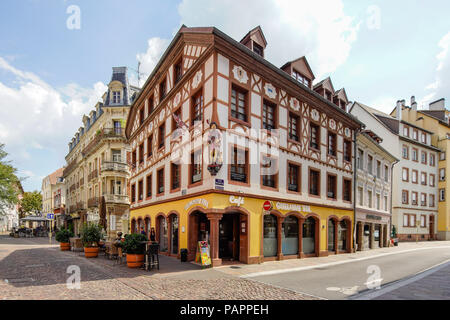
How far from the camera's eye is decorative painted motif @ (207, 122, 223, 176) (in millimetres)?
12484

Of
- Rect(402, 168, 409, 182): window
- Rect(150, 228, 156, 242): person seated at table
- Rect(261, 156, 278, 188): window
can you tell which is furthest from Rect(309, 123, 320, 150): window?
Rect(402, 168, 409, 182): window

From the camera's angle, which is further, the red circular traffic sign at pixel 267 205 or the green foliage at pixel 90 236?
the green foliage at pixel 90 236

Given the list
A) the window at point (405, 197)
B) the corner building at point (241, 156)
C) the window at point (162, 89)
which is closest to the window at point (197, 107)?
the corner building at point (241, 156)

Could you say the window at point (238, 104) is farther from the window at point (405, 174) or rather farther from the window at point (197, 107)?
the window at point (405, 174)

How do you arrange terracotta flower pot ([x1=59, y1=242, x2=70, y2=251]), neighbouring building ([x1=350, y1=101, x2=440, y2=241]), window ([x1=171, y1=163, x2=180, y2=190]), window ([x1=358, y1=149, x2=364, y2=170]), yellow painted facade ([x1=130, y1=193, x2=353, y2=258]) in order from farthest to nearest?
1. neighbouring building ([x1=350, y1=101, x2=440, y2=241])
2. window ([x1=358, y1=149, x2=364, y2=170])
3. terracotta flower pot ([x1=59, y1=242, x2=70, y2=251])
4. window ([x1=171, y1=163, x2=180, y2=190])
5. yellow painted facade ([x1=130, y1=193, x2=353, y2=258])

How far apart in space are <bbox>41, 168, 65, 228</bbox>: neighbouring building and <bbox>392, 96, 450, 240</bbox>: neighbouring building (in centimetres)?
6098

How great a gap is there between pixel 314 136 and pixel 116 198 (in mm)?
20429

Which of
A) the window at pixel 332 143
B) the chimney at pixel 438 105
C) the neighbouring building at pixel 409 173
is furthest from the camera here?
the chimney at pixel 438 105

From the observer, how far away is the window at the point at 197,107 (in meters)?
14.7

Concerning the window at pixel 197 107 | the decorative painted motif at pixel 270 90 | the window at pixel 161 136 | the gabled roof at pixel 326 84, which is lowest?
the window at pixel 161 136

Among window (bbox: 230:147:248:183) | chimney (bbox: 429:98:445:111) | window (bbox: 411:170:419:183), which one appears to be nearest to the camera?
window (bbox: 230:147:248:183)

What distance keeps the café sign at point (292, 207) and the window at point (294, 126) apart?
151 inches

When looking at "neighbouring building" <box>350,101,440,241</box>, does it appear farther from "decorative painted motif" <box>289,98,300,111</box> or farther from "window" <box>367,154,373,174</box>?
"decorative painted motif" <box>289,98,300,111</box>

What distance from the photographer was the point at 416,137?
1582 inches
